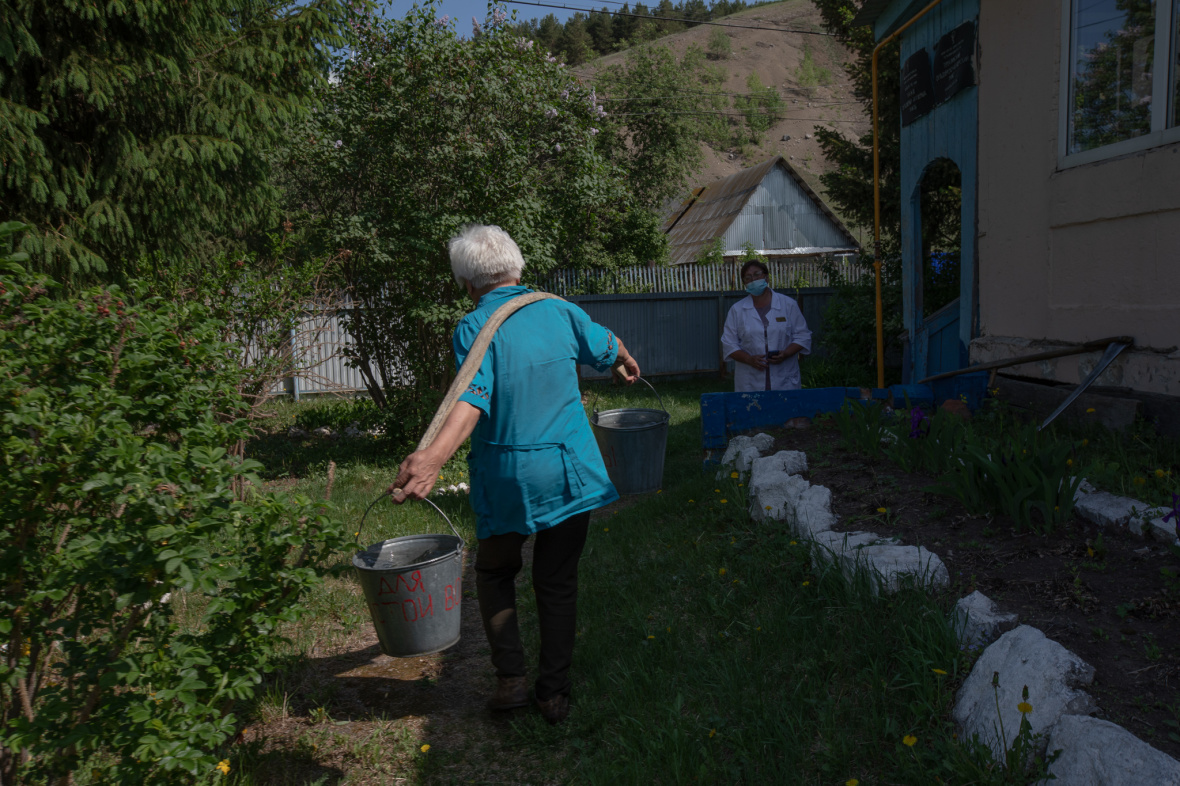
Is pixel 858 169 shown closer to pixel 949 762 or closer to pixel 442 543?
pixel 442 543

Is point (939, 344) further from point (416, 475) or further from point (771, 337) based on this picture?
point (416, 475)

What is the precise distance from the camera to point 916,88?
704 cm

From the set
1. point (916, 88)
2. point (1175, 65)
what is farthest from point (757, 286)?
point (1175, 65)

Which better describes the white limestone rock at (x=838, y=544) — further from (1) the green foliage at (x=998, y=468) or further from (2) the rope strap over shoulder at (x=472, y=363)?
(2) the rope strap over shoulder at (x=472, y=363)

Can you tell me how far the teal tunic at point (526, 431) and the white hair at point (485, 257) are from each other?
8 centimetres

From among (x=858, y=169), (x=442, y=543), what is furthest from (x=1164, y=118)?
(x=858, y=169)

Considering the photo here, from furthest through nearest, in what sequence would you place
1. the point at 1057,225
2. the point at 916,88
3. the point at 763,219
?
the point at 763,219 < the point at 916,88 < the point at 1057,225

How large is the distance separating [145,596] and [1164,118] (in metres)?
4.97

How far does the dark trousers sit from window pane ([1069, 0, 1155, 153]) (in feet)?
12.4

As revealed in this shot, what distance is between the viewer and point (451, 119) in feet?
24.4

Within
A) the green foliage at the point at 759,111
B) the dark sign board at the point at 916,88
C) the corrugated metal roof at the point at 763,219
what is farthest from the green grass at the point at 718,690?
the green foliage at the point at 759,111

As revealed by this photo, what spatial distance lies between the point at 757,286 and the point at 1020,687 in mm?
4389

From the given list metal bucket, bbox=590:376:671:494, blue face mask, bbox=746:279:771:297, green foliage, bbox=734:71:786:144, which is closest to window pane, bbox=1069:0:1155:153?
blue face mask, bbox=746:279:771:297

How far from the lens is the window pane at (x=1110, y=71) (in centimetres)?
420
